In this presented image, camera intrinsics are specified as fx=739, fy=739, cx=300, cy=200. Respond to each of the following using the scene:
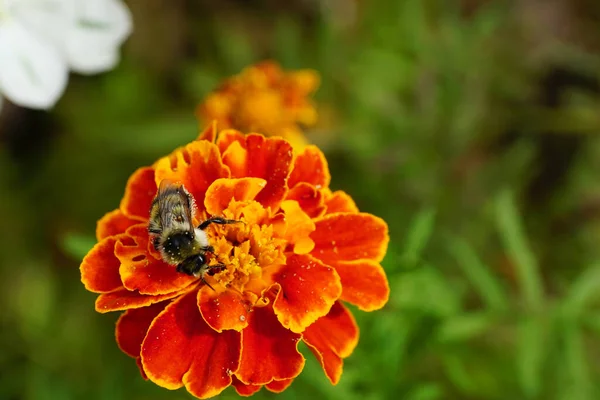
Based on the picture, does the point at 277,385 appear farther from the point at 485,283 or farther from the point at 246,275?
the point at 485,283

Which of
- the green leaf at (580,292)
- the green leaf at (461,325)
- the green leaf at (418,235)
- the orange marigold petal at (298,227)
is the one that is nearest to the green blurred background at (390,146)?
the green leaf at (580,292)

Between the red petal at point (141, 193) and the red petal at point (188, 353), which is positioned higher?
the red petal at point (141, 193)

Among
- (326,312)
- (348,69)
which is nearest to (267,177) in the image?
(326,312)

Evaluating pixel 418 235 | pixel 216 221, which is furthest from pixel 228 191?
pixel 418 235

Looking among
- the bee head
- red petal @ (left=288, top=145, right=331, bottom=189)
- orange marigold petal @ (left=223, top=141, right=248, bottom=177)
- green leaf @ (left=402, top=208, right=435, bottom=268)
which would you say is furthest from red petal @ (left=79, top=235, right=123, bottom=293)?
green leaf @ (left=402, top=208, right=435, bottom=268)

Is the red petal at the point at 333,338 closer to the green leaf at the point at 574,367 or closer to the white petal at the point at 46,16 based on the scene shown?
the green leaf at the point at 574,367

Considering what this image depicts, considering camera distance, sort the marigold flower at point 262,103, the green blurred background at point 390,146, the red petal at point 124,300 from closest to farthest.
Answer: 1. the red petal at point 124,300
2. the marigold flower at point 262,103
3. the green blurred background at point 390,146

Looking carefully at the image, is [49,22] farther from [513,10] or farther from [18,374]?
[513,10]
